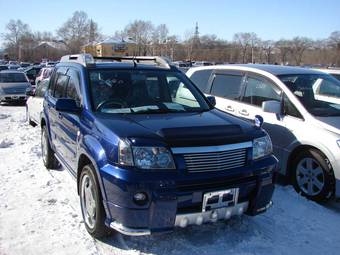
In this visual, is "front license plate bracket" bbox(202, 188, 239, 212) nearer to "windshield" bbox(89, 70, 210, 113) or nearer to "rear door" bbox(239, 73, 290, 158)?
"windshield" bbox(89, 70, 210, 113)

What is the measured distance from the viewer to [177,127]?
388 cm

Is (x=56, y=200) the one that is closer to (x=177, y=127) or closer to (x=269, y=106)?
(x=177, y=127)

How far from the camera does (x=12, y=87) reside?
61.7ft

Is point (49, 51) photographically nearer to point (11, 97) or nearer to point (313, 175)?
point (11, 97)

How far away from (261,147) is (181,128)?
93 centimetres

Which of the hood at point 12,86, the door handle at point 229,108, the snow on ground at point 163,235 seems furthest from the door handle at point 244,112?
the hood at point 12,86

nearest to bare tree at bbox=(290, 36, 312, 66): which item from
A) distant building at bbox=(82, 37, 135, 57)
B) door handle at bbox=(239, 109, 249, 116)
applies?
distant building at bbox=(82, 37, 135, 57)

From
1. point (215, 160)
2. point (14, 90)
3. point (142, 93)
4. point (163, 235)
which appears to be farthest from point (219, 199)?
point (14, 90)

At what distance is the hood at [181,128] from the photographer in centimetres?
366

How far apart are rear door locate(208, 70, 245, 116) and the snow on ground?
1899mm

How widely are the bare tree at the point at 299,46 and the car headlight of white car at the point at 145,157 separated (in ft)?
244

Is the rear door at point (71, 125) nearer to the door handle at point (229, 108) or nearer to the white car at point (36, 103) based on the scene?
the door handle at point (229, 108)

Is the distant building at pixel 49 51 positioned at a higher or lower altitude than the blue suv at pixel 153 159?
higher

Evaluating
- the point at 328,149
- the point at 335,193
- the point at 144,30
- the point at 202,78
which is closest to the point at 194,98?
the point at 328,149
